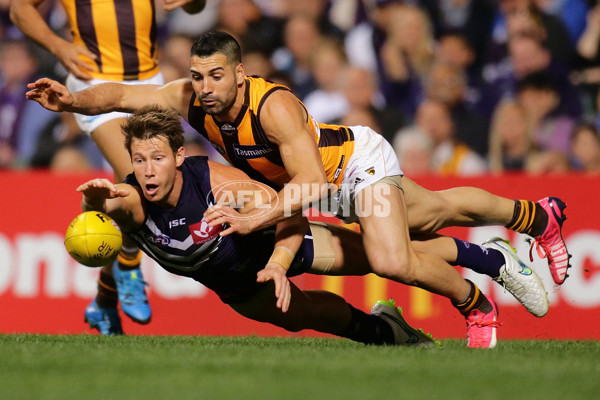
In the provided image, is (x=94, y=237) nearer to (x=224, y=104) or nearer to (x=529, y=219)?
(x=224, y=104)

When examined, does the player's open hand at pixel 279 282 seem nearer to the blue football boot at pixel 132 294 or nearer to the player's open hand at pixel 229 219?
the player's open hand at pixel 229 219

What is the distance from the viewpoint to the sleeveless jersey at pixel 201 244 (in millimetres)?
5316

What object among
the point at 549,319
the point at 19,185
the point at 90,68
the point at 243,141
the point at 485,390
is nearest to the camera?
the point at 485,390

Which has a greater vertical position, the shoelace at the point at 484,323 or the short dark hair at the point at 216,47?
the short dark hair at the point at 216,47

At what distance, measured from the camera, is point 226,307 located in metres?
8.05

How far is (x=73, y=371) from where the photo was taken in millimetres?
4324

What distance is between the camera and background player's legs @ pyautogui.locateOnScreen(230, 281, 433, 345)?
5.76 meters

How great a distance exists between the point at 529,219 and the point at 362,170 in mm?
1403

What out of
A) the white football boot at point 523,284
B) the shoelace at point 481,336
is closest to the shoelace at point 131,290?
the shoelace at point 481,336

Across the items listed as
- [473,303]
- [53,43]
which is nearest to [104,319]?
[53,43]

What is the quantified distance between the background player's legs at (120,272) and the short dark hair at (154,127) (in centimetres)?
142

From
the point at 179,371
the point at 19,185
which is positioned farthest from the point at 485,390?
the point at 19,185

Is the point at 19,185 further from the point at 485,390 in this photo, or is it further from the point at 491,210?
the point at 485,390

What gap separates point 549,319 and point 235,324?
284 cm
